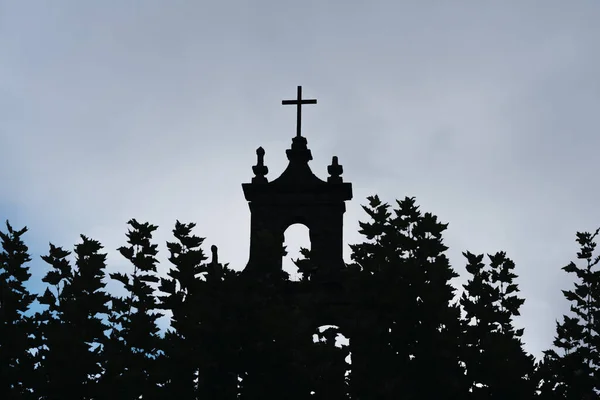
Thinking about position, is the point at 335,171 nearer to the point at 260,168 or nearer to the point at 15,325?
the point at 260,168

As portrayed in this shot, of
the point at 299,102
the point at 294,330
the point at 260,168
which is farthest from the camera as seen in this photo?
the point at 299,102

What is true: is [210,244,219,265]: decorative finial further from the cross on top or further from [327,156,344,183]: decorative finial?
the cross on top

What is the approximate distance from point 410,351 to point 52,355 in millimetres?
10287

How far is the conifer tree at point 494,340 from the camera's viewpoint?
87.7 feet

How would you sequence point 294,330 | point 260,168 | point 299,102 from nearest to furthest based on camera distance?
1. point 294,330
2. point 260,168
3. point 299,102

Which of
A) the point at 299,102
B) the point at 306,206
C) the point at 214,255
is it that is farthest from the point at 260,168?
the point at 214,255

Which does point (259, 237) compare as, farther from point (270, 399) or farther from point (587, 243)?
point (587, 243)

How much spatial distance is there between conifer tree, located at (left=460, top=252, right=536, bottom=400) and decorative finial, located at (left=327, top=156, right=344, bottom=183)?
454 cm

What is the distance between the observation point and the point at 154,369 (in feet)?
87.4

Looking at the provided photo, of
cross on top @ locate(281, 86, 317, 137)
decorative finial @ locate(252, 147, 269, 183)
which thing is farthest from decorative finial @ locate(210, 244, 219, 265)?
cross on top @ locate(281, 86, 317, 137)

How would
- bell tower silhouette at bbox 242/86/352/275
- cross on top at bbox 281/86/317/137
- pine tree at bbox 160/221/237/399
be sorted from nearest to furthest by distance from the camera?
pine tree at bbox 160/221/237/399, bell tower silhouette at bbox 242/86/352/275, cross on top at bbox 281/86/317/137

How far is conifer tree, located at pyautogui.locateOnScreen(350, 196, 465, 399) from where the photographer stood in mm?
26578

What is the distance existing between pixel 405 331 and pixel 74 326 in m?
9.83

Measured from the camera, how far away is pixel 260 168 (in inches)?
1254
